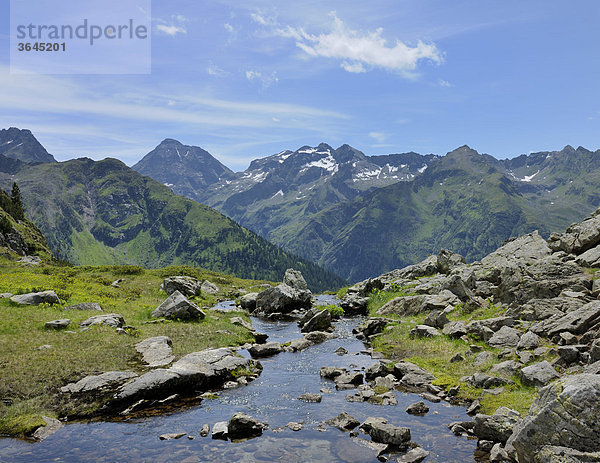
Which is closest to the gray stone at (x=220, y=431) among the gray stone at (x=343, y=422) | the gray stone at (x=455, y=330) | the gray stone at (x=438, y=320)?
the gray stone at (x=343, y=422)

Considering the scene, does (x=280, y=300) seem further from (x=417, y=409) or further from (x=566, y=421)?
(x=566, y=421)

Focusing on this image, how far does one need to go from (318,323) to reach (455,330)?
2037 cm

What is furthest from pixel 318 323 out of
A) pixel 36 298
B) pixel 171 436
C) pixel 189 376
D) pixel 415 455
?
pixel 415 455

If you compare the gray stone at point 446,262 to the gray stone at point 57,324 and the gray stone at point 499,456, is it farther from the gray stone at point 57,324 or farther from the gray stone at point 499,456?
the gray stone at point 57,324

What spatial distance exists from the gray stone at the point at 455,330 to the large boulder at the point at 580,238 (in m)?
19.1

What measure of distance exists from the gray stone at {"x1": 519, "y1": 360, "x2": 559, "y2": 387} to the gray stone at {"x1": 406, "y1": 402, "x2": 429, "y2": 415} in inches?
264

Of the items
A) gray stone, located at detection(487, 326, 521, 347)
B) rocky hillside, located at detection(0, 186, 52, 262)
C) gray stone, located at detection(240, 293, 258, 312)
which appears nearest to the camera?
gray stone, located at detection(487, 326, 521, 347)

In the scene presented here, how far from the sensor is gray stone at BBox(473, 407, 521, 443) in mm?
18781

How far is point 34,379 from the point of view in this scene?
2386 centimetres

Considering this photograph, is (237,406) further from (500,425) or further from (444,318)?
(444,318)

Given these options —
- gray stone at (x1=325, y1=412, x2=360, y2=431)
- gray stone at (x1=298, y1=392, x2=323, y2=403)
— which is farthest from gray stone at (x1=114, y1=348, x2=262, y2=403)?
gray stone at (x1=325, y1=412, x2=360, y2=431)

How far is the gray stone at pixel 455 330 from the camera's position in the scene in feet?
124

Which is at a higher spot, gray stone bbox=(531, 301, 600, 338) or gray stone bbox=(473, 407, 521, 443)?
gray stone bbox=(531, 301, 600, 338)

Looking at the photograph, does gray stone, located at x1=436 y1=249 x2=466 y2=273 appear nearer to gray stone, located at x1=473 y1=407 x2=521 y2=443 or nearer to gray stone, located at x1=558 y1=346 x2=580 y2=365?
gray stone, located at x1=558 y1=346 x2=580 y2=365
